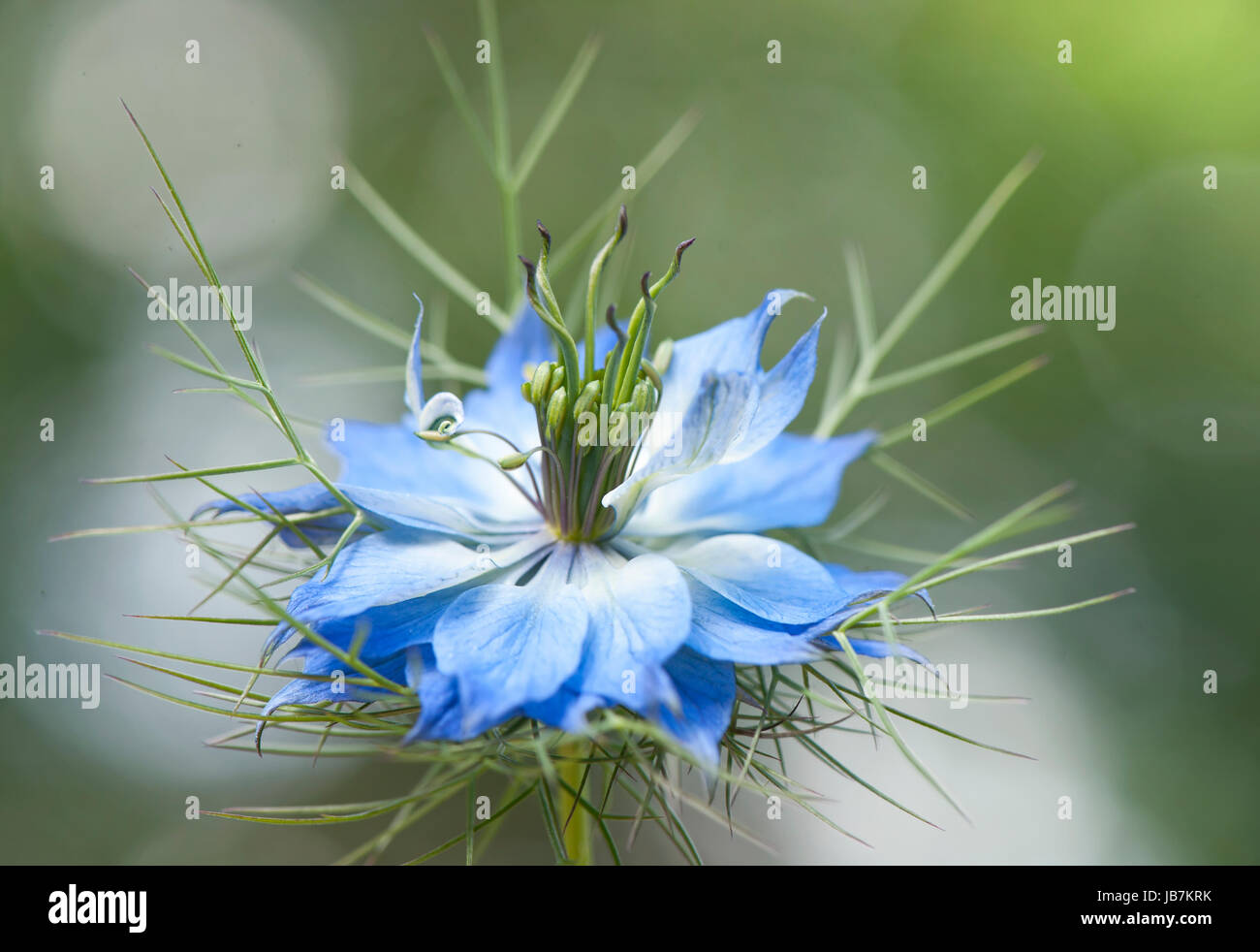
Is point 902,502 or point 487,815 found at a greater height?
point 902,502

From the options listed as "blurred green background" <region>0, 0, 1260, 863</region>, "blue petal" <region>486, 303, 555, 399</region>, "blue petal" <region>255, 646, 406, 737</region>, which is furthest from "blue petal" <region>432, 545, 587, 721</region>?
"blurred green background" <region>0, 0, 1260, 863</region>

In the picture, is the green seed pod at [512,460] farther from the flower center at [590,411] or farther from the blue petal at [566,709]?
the blue petal at [566,709]

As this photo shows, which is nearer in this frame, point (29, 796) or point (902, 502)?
point (29, 796)

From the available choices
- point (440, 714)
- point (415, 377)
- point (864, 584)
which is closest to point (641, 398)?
point (415, 377)

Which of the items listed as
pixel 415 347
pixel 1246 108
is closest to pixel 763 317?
pixel 415 347

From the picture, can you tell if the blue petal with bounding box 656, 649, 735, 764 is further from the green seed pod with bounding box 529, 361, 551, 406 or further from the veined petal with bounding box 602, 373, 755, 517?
the green seed pod with bounding box 529, 361, 551, 406
